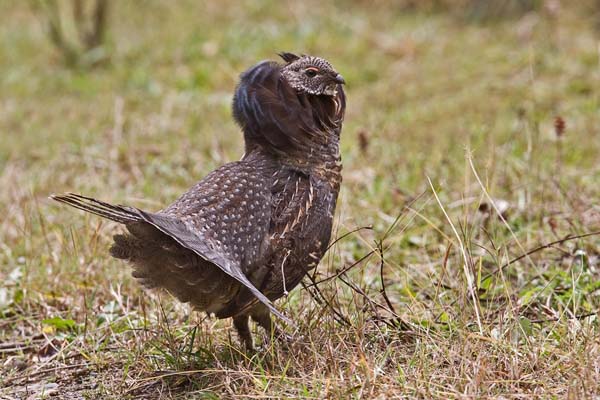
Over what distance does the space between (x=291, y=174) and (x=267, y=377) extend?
3.49 ft

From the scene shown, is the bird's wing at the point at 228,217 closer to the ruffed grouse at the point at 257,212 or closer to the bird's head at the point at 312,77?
the ruffed grouse at the point at 257,212

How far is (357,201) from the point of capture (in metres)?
6.37

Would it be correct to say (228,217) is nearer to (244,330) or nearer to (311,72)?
(244,330)

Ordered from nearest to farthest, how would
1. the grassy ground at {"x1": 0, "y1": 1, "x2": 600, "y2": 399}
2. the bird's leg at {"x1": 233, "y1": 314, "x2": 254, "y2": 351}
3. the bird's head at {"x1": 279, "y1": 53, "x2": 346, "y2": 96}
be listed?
the grassy ground at {"x1": 0, "y1": 1, "x2": 600, "y2": 399}, the bird's leg at {"x1": 233, "y1": 314, "x2": 254, "y2": 351}, the bird's head at {"x1": 279, "y1": 53, "x2": 346, "y2": 96}

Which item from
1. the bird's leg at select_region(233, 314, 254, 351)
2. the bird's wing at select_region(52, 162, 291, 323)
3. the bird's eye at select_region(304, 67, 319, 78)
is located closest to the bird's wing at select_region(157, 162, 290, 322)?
the bird's wing at select_region(52, 162, 291, 323)

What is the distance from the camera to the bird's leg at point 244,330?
13.5ft

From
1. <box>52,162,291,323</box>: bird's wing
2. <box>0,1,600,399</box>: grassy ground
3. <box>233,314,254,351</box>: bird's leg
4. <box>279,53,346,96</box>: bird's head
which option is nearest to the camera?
<box>52,162,291,323</box>: bird's wing

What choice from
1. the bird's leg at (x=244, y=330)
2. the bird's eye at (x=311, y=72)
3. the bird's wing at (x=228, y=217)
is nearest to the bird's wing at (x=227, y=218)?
the bird's wing at (x=228, y=217)

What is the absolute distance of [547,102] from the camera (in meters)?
8.58

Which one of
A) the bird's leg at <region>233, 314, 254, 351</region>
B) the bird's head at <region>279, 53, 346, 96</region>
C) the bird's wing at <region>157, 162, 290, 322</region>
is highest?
the bird's head at <region>279, 53, 346, 96</region>

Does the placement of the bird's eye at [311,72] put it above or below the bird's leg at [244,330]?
above

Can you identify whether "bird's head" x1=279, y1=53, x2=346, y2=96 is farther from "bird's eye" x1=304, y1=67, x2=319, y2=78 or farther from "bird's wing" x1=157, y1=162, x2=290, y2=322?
"bird's wing" x1=157, y1=162, x2=290, y2=322

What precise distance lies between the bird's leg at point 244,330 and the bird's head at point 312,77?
119 cm

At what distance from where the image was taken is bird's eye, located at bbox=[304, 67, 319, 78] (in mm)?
4285
